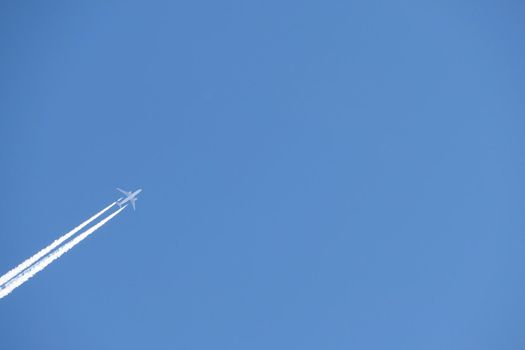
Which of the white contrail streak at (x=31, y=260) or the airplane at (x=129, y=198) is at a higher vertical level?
the airplane at (x=129, y=198)

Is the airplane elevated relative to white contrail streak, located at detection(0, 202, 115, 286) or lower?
elevated

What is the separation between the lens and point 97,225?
50.2 m

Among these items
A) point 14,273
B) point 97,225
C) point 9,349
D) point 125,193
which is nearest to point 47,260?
point 14,273

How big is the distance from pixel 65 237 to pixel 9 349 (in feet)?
118

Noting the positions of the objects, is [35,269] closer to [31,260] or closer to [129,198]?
[31,260]

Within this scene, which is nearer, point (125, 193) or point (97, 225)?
point (97, 225)

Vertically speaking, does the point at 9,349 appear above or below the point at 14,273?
above

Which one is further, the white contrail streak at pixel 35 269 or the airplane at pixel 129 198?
the airplane at pixel 129 198

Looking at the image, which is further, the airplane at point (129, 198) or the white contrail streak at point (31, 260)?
the airplane at point (129, 198)

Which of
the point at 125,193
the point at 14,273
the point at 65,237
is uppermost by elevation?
the point at 125,193

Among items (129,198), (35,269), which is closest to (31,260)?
(35,269)

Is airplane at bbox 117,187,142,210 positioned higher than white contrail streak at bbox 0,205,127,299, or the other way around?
airplane at bbox 117,187,142,210

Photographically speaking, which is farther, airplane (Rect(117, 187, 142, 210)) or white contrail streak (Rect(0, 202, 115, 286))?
airplane (Rect(117, 187, 142, 210))

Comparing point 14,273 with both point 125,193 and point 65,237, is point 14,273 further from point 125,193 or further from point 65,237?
point 125,193
